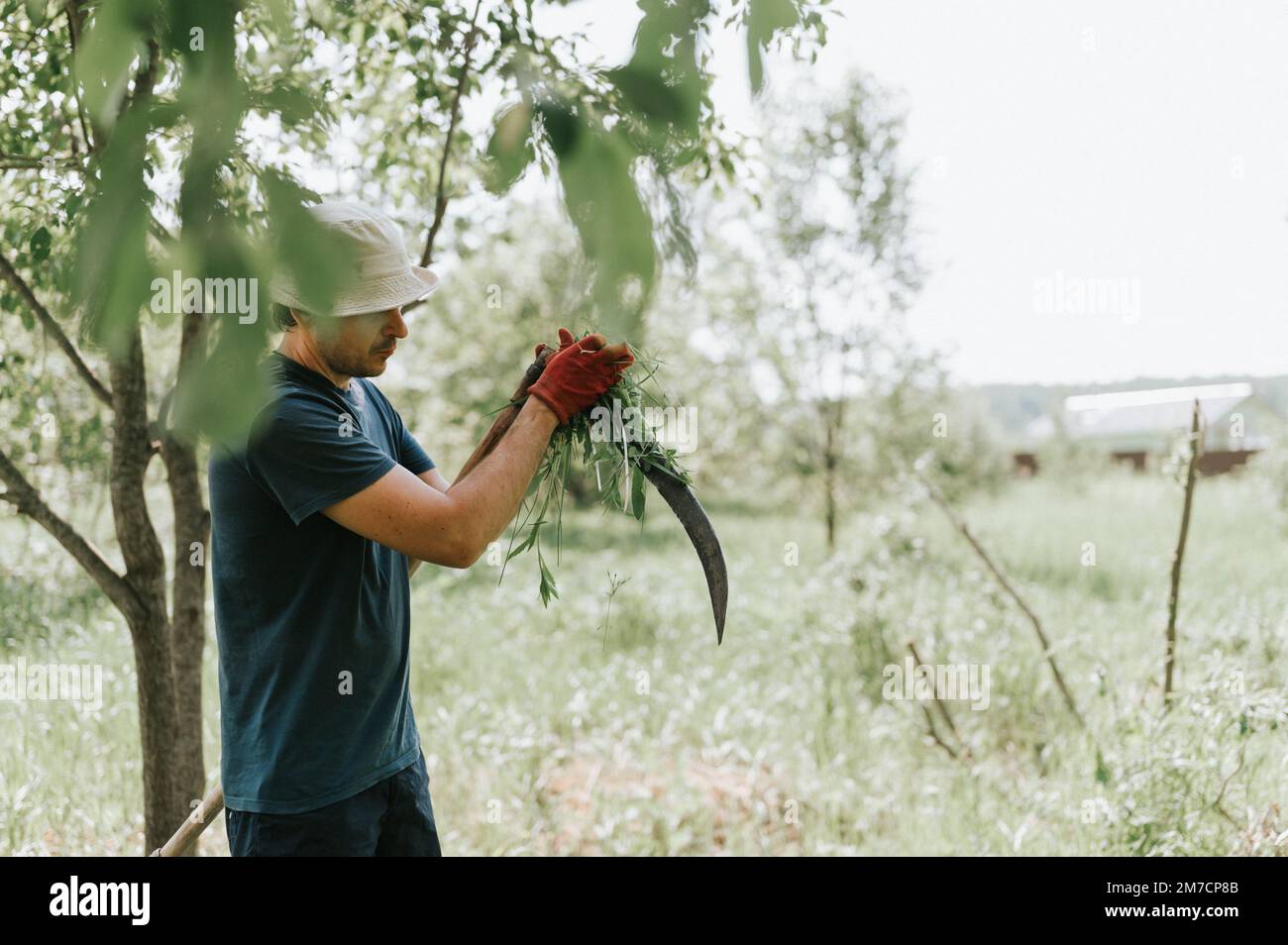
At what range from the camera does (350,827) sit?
6.78 ft

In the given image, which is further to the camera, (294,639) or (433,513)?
(294,639)

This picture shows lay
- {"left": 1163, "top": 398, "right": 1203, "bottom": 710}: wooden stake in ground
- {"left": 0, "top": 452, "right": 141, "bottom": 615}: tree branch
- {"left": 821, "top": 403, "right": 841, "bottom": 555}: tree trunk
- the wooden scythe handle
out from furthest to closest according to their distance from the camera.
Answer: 1. {"left": 821, "top": 403, "right": 841, "bottom": 555}: tree trunk
2. {"left": 1163, "top": 398, "right": 1203, "bottom": 710}: wooden stake in ground
3. {"left": 0, "top": 452, "right": 141, "bottom": 615}: tree branch
4. the wooden scythe handle

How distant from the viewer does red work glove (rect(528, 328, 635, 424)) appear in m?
2.05

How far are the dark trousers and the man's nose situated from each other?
1.01 m

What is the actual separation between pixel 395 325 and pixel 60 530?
1633 millimetres

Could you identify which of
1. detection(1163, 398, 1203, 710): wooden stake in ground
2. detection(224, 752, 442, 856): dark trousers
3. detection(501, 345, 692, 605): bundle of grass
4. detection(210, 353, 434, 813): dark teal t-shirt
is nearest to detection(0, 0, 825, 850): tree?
detection(210, 353, 434, 813): dark teal t-shirt

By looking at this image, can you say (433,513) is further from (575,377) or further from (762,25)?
(762,25)

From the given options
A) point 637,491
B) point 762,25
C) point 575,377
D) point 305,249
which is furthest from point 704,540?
point 305,249

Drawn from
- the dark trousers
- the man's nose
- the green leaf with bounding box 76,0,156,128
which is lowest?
the dark trousers

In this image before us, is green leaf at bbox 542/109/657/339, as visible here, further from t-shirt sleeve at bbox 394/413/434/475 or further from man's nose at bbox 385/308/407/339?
t-shirt sleeve at bbox 394/413/434/475

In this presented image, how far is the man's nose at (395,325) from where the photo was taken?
2.03m

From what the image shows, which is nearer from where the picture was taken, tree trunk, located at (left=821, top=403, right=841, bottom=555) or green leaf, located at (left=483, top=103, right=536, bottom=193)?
green leaf, located at (left=483, top=103, right=536, bottom=193)
